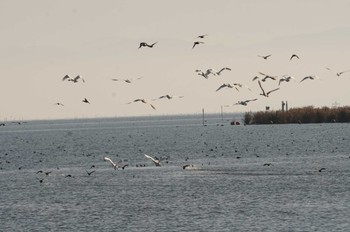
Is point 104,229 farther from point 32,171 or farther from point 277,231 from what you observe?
point 32,171

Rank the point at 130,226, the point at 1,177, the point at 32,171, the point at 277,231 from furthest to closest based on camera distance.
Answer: the point at 32,171, the point at 1,177, the point at 130,226, the point at 277,231

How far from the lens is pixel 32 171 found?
95.5m

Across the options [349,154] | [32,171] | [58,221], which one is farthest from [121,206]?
[349,154]

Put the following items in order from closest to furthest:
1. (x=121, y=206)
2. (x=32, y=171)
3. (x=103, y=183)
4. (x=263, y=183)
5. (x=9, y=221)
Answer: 1. (x=9, y=221)
2. (x=121, y=206)
3. (x=263, y=183)
4. (x=103, y=183)
5. (x=32, y=171)

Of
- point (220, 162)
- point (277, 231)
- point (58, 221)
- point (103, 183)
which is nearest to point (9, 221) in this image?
point (58, 221)

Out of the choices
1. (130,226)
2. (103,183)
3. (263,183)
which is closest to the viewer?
(130,226)

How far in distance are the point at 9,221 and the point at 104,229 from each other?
7312 millimetres

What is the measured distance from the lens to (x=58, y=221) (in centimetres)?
5269

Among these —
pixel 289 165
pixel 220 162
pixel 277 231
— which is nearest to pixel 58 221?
pixel 277 231

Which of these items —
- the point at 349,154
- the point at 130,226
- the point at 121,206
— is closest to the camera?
the point at 130,226

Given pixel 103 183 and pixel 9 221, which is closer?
pixel 9 221

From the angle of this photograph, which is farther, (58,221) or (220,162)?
(220,162)

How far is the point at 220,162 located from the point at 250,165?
757 centimetres

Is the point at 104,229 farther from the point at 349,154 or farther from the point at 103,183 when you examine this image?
the point at 349,154
